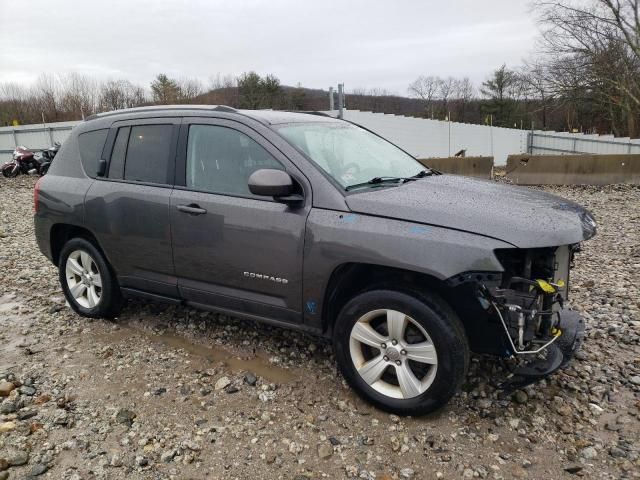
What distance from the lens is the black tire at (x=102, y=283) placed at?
4.17 meters

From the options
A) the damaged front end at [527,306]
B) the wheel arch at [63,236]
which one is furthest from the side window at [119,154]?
the damaged front end at [527,306]

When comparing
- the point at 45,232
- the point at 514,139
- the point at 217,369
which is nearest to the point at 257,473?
the point at 217,369

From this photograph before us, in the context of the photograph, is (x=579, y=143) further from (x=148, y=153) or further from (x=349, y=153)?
(x=148, y=153)

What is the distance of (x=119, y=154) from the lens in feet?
13.2

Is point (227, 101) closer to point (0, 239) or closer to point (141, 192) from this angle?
point (0, 239)

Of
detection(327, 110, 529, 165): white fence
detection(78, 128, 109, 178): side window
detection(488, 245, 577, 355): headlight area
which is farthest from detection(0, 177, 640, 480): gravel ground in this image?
detection(327, 110, 529, 165): white fence

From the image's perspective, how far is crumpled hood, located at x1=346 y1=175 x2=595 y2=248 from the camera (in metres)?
2.53

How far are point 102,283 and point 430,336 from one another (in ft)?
9.79

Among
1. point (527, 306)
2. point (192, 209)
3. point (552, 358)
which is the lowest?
point (552, 358)

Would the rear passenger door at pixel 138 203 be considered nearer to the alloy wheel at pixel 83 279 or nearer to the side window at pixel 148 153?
the side window at pixel 148 153

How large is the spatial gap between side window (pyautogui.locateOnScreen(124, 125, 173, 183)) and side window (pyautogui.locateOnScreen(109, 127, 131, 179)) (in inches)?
2.0

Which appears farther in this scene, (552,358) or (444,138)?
(444,138)

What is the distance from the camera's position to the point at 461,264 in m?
2.51

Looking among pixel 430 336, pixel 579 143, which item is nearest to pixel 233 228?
pixel 430 336
